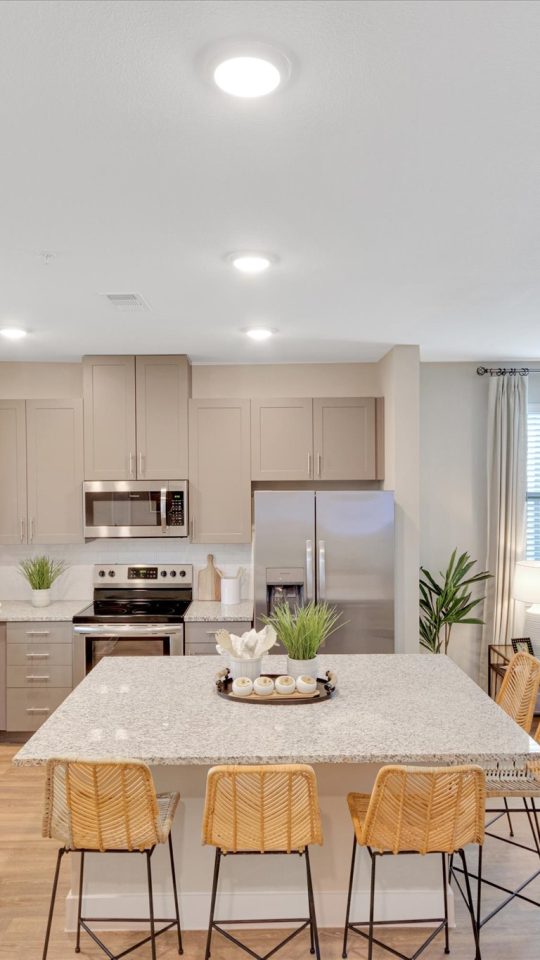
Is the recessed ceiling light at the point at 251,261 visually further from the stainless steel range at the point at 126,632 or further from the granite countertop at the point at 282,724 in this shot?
the stainless steel range at the point at 126,632

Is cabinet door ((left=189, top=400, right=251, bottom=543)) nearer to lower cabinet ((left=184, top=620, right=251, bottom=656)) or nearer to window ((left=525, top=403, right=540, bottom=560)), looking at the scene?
lower cabinet ((left=184, top=620, right=251, bottom=656))

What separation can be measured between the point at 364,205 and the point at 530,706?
85.4 inches

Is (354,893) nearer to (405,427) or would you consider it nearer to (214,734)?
(214,734)

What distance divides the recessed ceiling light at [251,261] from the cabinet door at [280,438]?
2.19 m

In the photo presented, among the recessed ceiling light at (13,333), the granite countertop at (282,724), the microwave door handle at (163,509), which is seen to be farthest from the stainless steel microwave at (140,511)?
the granite countertop at (282,724)

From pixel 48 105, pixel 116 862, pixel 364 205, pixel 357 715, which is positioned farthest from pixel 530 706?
pixel 48 105

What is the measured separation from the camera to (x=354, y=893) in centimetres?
281

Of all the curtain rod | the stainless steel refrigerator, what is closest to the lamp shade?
the stainless steel refrigerator

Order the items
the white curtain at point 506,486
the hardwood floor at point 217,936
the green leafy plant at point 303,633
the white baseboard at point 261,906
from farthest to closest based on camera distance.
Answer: the white curtain at point 506,486 → the green leafy plant at point 303,633 → the white baseboard at point 261,906 → the hardwood floor at point 217,936

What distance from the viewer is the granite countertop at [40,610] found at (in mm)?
4875

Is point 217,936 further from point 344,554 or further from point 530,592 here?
point 530,592

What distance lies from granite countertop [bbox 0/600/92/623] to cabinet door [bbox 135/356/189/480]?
3.44ft

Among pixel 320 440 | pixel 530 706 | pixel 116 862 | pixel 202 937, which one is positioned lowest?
pixel 202 937

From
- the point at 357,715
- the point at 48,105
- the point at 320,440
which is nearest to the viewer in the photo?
the point at 48,105
